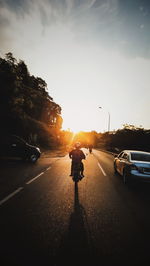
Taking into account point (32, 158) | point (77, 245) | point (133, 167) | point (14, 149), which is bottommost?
point (77, 245)

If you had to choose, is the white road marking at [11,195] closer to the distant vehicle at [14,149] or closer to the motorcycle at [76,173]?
the motorcycle at [76,173]

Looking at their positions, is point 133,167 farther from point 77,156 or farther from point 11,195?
point 11,195

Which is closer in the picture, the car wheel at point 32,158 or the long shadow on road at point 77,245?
the long shadow on road at point 77,245

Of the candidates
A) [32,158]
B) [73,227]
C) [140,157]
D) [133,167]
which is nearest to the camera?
[73,227]

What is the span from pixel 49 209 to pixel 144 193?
432 centimetres

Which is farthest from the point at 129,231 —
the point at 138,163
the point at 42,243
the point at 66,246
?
Answer: the point at 138,163

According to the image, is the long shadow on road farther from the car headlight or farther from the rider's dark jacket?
the car headlight

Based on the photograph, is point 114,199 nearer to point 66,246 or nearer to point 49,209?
point 49,209

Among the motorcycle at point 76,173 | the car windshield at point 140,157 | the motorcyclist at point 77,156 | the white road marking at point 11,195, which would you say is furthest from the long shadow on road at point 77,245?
the car windshield at point 140,157

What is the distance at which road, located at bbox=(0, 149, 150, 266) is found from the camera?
320cm

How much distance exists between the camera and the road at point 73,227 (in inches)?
126

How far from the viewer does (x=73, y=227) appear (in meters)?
4.27

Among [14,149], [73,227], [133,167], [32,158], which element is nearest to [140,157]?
[133,167]

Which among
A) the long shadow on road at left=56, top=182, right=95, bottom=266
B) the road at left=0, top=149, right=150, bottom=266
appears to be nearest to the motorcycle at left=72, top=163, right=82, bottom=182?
the road at left=0, top=149, right=150, bottom=266
